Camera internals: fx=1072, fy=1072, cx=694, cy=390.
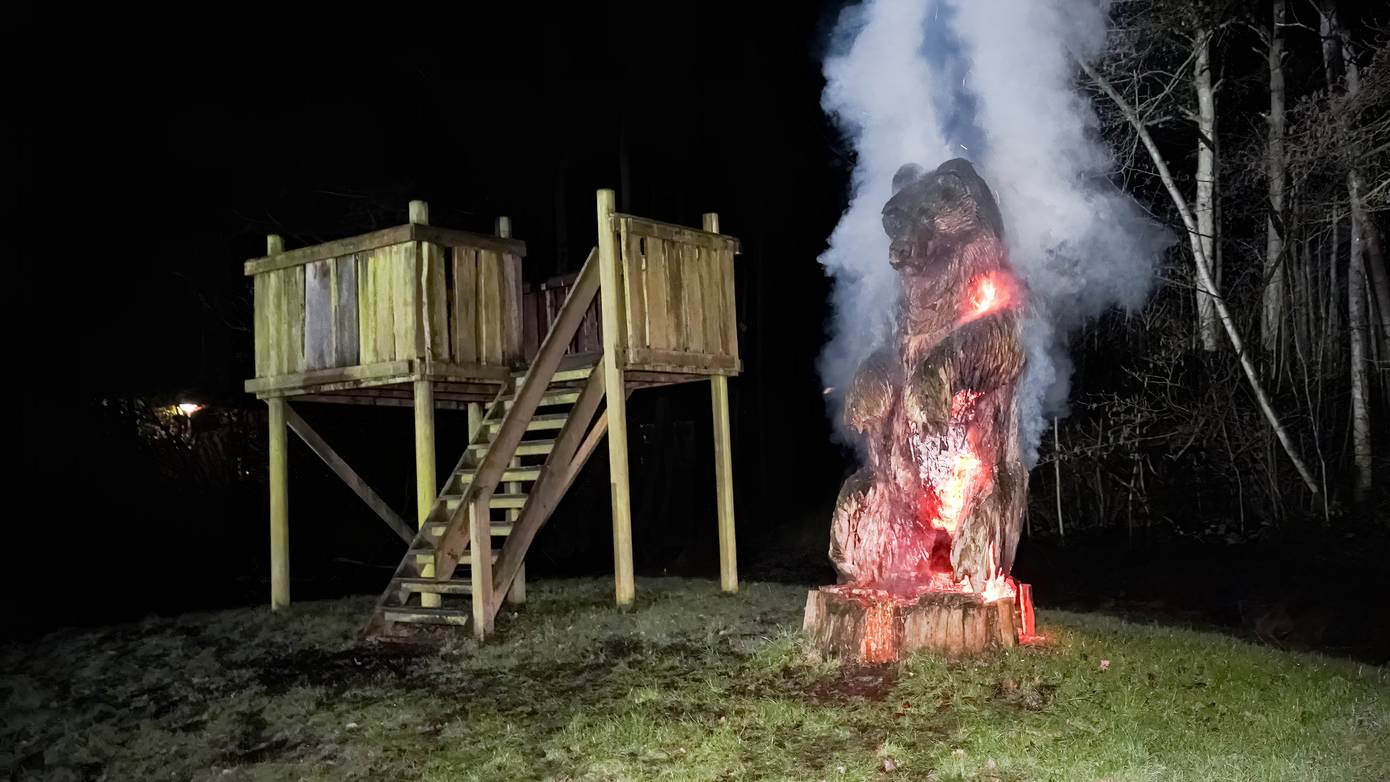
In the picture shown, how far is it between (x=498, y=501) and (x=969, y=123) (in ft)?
17.5

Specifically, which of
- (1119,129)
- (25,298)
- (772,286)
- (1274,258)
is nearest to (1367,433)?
(1274,258)

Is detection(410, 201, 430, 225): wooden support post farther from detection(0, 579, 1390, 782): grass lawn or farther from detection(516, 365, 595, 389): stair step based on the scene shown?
detection(0, 579, 1390, 782): grass lawn

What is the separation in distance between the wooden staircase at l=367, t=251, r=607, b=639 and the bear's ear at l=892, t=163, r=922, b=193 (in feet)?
11.0

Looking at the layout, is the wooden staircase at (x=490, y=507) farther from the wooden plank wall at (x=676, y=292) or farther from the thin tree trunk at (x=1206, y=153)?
the thin tree trunk at (x=1206, y=153)

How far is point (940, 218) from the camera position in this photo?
666cm

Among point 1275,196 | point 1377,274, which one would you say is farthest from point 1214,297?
point 1377,274

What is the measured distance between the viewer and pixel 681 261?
10562 mm

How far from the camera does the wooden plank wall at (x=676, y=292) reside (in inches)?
390

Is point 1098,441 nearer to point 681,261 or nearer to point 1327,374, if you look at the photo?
point 1327,374

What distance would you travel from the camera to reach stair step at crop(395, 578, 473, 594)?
891 cm

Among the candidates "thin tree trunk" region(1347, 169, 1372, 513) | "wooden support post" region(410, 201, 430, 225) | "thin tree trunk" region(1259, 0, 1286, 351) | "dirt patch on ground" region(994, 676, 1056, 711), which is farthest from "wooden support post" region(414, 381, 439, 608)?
"thin tree trunk" region(1347, 169, 1372, 513)

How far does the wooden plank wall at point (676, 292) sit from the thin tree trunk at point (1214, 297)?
5.86 m

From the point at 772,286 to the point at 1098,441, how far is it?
49.2ft

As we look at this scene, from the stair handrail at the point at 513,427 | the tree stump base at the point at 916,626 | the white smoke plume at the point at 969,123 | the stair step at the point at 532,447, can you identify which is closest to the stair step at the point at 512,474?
the stair step at the point at 532,447
